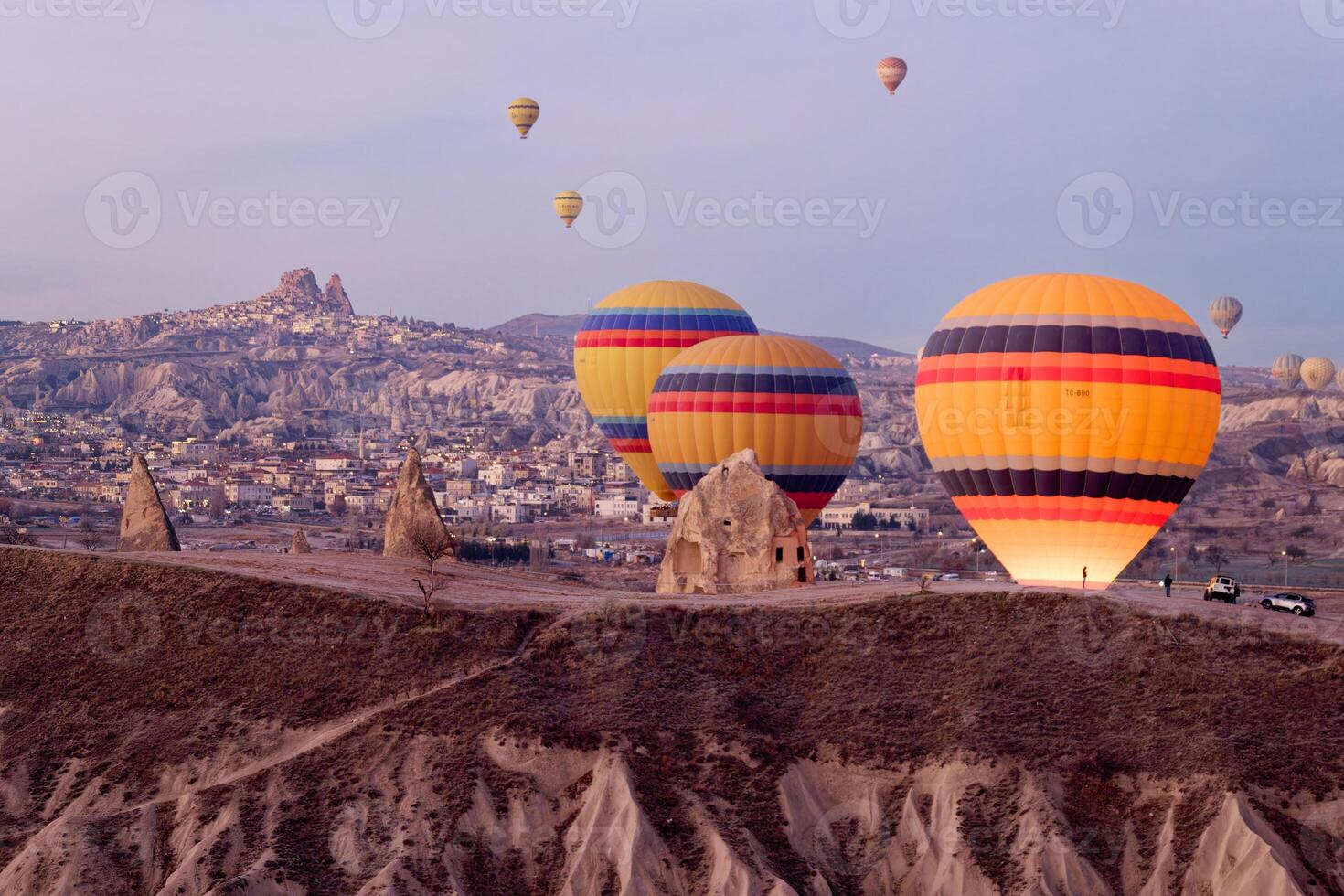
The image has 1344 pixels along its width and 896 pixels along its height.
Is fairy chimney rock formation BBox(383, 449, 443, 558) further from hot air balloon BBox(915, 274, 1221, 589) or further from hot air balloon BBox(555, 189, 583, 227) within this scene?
hot air balloon BBox(555, 189, 583, 227)

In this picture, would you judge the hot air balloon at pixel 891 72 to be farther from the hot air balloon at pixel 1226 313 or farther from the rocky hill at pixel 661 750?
the hot air balloon at pixel 1226 313

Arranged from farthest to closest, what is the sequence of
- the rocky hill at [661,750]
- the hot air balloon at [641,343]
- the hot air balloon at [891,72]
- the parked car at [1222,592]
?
the hot air balloon at [891,72] < the hot air balloon at [641,343] < the parked car at [1222,592] < the rocky hill at [661,750]

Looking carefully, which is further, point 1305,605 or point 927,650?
point 1305,605

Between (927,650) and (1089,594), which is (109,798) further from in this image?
(1089,594)

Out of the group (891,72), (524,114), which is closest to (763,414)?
(891,72)

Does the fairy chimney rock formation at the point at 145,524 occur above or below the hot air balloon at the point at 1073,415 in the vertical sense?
below

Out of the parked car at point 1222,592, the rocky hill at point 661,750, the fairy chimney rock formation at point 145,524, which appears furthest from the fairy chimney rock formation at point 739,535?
the fairy chimney rock formation at point 145,524

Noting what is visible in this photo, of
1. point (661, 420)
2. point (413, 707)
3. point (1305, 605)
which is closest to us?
point (413, 707)

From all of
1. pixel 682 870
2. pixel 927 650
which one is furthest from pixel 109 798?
pixel 927 650
